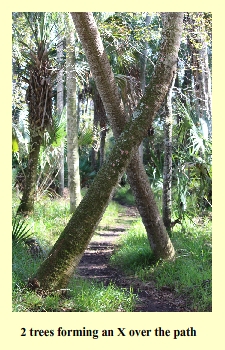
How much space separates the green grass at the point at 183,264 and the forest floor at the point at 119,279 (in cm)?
13

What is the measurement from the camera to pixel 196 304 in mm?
5219

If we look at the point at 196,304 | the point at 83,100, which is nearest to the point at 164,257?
the point at 196,304

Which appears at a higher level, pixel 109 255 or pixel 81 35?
pixel 81 35

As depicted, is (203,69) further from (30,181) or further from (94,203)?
(94,203)

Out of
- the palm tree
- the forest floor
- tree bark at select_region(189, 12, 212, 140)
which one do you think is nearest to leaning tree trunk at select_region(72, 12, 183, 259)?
the forest floor

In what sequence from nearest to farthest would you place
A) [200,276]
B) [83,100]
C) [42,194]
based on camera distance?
[200,276] → [42,194] → [83,100]

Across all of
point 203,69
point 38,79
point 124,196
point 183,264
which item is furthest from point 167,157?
point 124,196

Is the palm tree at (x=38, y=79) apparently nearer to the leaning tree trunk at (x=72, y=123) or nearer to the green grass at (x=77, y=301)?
the leaning tree trunk at (x=72, y=123)

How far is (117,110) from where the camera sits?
557cm

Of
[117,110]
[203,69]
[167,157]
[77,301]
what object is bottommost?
[77,301]

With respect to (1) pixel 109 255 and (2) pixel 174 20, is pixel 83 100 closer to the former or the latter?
(1) pixel 109 255

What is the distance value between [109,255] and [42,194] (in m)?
4.01

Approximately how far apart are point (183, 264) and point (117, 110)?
2.74 meters
